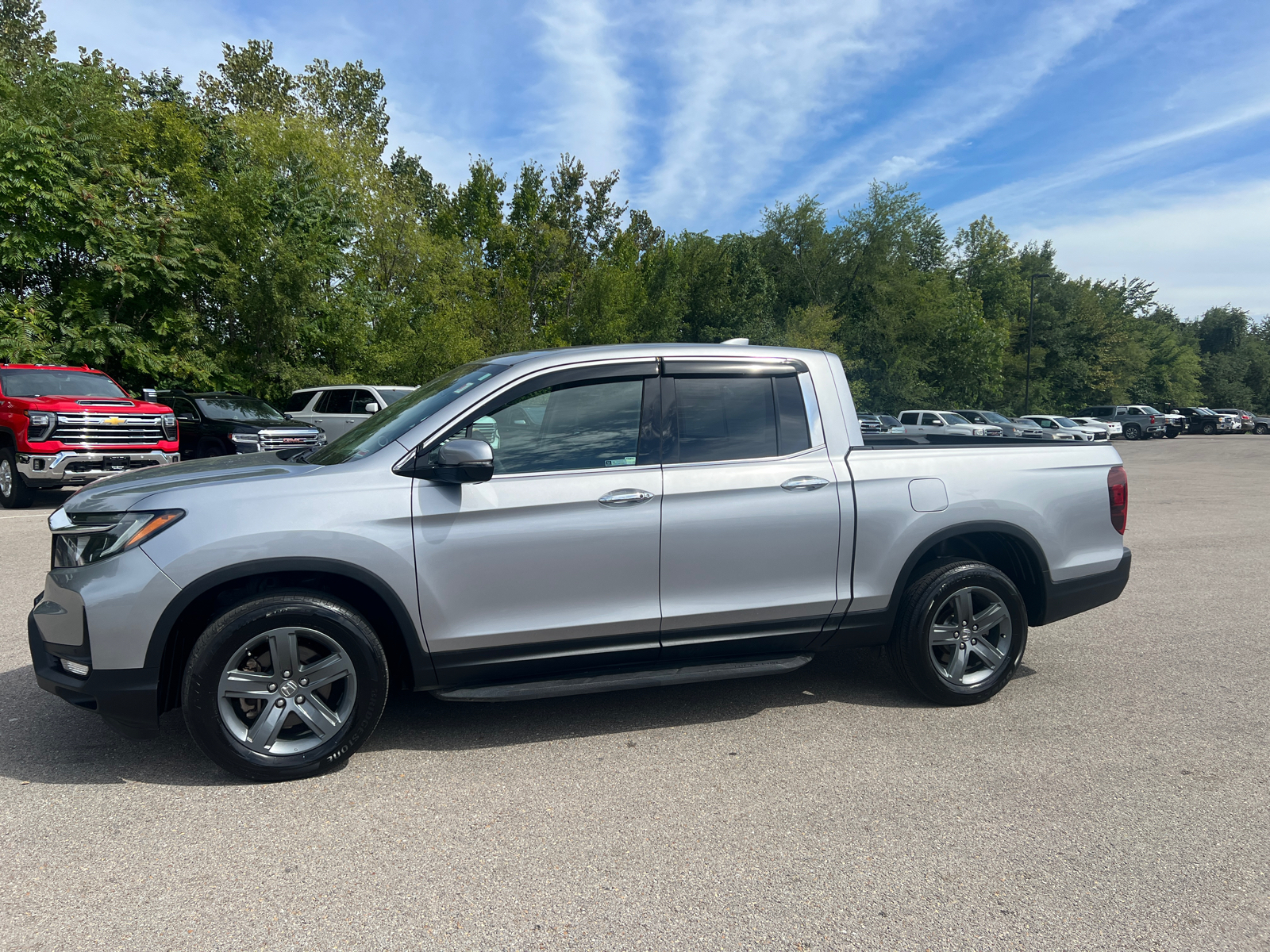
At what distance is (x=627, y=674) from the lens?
3.87m

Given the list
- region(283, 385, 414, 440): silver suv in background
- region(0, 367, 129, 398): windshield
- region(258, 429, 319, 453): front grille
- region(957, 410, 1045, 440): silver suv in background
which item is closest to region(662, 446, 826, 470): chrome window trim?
region(258, 429, 319, 453): front grille

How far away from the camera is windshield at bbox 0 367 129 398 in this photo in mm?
12602

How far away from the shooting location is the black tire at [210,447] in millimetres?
15625

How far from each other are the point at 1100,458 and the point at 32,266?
2472cm

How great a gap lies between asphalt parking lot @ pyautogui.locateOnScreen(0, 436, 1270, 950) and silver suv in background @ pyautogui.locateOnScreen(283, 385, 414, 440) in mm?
12468

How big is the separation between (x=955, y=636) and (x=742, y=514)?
4.59 ft

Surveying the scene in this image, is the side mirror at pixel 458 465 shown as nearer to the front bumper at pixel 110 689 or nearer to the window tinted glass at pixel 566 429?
the window tinted glass at pixel 566 429

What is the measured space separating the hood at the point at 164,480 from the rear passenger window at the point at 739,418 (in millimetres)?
1747

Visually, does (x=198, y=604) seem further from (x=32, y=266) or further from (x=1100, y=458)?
(x=32, y=266)

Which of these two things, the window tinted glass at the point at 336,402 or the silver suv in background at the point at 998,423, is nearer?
the window tinted glass at the point at 336,402

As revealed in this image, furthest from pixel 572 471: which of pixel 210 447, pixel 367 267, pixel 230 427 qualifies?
pixel 367 267

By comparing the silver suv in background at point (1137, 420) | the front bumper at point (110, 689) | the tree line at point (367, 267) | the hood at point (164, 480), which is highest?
the tree line at point (367, 267)

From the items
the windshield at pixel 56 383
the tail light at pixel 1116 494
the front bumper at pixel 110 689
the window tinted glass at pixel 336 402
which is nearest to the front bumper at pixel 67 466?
the windshield at pixel 56 383

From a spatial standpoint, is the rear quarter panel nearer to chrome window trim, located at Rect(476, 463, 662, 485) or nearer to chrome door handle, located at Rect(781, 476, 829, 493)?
chrome door handle, located at Rect(781, 476, 829, 493)
